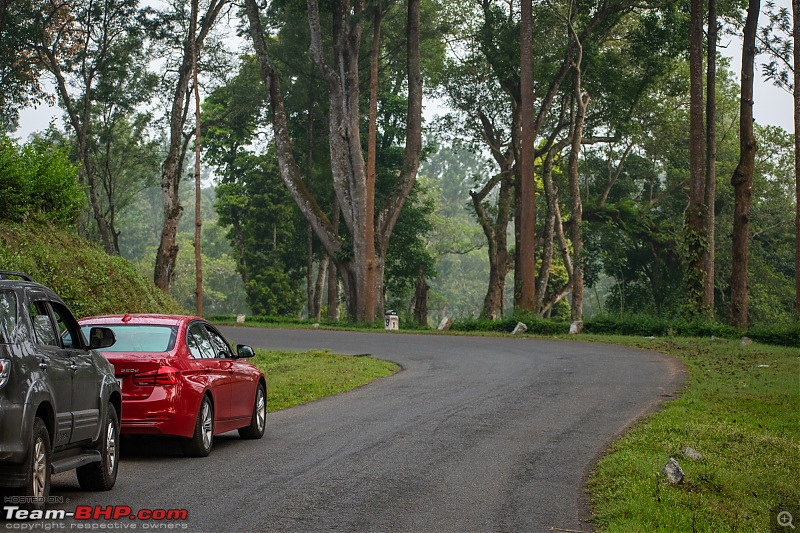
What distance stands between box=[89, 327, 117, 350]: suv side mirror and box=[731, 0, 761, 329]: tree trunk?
3188 cm

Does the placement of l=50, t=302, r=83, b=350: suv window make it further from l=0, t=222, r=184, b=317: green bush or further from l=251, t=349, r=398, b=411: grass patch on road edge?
l=251, t=349, r=398, b=411: grass patch on road edge

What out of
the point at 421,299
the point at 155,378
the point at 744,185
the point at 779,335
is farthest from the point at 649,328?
the point at 155,378

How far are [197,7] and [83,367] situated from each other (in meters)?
46.1

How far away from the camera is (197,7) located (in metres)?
52.5

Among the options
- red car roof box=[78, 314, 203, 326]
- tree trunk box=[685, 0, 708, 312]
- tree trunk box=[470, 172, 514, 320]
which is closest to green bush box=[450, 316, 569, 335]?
tree trunk box=[685, 0, 708, 312]

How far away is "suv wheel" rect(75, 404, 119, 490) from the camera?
9305mm

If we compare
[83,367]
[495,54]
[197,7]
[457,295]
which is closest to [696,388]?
[83,367]

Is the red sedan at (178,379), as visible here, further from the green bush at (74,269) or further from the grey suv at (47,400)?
the green bush at (74,269)

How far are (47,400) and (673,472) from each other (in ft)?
19.9

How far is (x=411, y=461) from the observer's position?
450 inches

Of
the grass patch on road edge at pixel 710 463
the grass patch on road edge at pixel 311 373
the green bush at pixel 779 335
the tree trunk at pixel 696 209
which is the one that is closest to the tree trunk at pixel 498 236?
the tree trunk at pixel 696 209

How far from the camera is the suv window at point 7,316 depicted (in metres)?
7.61

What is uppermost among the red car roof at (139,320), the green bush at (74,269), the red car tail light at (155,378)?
the green bush at (74,269)

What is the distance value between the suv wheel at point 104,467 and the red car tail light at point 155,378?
1537 millimetres
